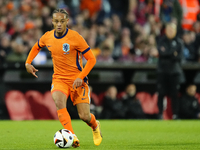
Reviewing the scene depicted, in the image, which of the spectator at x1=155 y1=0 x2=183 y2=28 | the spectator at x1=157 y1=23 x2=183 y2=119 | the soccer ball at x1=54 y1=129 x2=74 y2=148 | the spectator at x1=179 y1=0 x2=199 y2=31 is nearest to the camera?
the soccer ball at x1=54 y1=129 x2=74 y2=148

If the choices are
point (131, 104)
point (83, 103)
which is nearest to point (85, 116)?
point (83, 103)

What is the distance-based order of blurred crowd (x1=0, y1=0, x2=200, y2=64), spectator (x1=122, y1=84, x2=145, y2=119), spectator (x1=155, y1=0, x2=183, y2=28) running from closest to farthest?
blurred crowd (x1=0, y1=0, x2=200, y2=64) → spectator (x1=122, y1=84, x2=145, y2=119) → spectator (x1=155, y1=0, x2=183, y2=28)

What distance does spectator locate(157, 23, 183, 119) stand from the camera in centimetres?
1107

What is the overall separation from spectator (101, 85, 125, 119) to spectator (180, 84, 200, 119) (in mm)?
1888

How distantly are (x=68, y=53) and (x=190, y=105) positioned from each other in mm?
7221

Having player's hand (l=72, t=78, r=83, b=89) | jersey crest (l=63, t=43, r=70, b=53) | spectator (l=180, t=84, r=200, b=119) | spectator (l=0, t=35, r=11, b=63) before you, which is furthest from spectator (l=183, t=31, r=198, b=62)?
player's hand (l=72, t=78, r=83, b=89)

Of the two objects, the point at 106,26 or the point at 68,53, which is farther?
the point at 106,26

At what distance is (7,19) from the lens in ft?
41.4

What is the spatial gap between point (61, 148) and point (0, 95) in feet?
20.5

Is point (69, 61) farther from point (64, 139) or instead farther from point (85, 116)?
point (64, 139)

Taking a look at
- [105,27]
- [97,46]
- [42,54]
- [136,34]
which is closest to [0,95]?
[42,54]

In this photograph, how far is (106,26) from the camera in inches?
563

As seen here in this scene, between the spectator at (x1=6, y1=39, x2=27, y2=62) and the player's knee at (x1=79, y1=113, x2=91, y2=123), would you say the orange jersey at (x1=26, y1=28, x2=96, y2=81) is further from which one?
the spectator at (x1=6, y1=39, x2=27, y2=62)

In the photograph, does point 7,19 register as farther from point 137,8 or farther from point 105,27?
point 137,8
